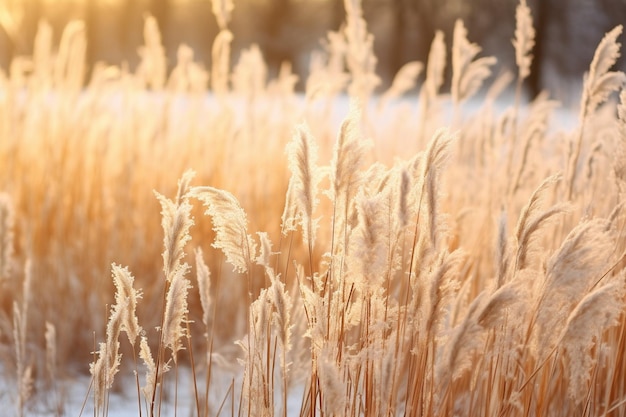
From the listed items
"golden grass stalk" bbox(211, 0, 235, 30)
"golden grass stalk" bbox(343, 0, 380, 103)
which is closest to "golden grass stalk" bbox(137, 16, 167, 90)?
"golden grass stalk" bbox(211, 0, 235, 30)

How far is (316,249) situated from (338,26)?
669 inches

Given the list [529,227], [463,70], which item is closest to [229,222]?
[529,227]

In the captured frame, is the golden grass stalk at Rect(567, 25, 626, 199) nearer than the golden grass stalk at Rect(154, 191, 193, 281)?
No

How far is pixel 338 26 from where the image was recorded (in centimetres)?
1944

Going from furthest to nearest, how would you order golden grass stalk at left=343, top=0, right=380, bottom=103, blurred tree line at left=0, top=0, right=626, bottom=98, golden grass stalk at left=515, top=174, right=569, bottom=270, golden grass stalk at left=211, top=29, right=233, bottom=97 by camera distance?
blurred tree line at left=0, top=0, right=626, bottom=98
golden grass stalk at left=211, top=29, right=233, bottom=97
golden grass stalk at left=343, top=0, right=380, bottom=103
golden grass stalk at left=515, top=174, right=569, bottom=270

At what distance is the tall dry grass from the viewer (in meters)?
1.13

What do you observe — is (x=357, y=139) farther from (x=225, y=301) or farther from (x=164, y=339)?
(x=225, y=301)

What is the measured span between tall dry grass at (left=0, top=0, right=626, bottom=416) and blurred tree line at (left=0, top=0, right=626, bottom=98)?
8.78 m

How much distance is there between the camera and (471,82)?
6.86ft

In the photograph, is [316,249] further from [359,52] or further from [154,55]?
[359,52]

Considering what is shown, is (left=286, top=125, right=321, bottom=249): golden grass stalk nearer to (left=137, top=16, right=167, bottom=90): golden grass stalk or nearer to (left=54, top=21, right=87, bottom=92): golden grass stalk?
(left=54, top=21, right=87, bottom=92): golden grass stalk

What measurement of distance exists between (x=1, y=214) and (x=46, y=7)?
25.8m

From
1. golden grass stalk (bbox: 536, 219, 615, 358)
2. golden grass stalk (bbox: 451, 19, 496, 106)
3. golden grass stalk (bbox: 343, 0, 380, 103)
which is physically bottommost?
golden grass stalk (bbox: 536, 219, 615, 358)

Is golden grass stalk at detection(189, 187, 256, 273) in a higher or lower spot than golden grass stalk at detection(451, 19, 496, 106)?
lower
